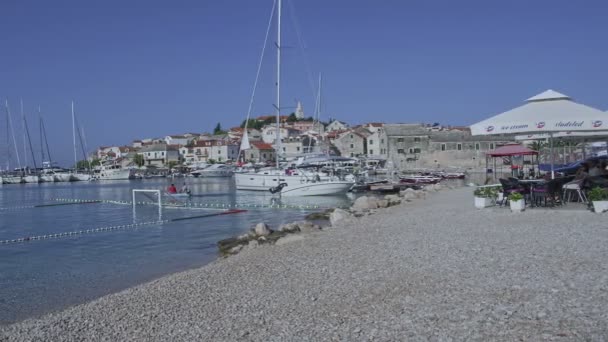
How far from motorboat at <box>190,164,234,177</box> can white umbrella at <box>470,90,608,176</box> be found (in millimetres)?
84653

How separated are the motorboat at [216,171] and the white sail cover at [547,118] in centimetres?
8465

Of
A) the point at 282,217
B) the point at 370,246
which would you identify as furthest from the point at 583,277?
the point at 282,217

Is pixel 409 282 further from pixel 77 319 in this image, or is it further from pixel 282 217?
pixel 282 217

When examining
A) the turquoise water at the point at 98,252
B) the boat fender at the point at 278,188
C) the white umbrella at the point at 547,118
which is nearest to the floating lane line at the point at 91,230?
the turquoise water at the point at 98,252

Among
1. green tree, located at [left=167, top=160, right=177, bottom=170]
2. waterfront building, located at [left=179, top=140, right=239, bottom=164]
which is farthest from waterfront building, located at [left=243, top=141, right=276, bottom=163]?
green tree, located at [left=167, top=160, right=177, bottom=170]

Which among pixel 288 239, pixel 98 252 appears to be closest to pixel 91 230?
pixel 98 252

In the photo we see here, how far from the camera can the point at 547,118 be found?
583 inches

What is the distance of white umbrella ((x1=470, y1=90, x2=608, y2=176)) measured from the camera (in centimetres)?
1427

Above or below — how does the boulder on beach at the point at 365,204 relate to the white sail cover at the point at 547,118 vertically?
below

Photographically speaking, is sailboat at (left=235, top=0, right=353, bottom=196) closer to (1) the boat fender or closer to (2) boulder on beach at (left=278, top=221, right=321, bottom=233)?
(1) the boat fender

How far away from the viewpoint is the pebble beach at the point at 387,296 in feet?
20.5

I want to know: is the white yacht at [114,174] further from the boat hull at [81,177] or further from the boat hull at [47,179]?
the boat hull at [47,179]

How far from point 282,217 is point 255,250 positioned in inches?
528

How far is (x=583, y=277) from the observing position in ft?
25.1
